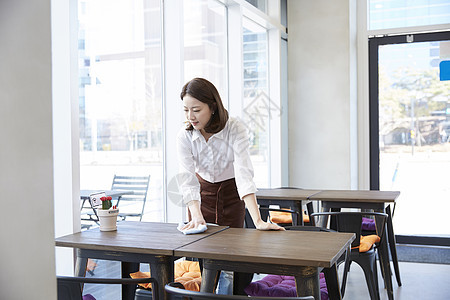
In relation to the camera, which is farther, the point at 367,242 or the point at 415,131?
the point at 415,131

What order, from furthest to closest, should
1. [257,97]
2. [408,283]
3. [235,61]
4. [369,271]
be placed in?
[257,97] < [235,61] < [408,283] < [369,271]

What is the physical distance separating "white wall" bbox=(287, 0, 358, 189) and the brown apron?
3.33 metres

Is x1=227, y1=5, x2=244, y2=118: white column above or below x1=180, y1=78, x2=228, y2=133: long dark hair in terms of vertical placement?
above

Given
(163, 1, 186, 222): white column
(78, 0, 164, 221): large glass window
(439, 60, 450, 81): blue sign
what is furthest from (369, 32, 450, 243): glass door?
(78, 0, 164, 221): large glass window

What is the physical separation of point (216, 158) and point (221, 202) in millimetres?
259

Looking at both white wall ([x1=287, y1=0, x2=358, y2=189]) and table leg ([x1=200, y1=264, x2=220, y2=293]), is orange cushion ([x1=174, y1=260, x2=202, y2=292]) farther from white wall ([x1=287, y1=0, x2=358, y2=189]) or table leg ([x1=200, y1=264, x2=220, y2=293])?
white wall ([x1=287, y1=0, x2=358, y2=189])

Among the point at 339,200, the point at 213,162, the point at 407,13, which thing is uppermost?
the point at 407,13

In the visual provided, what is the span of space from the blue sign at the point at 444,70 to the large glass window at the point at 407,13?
0.47 metres

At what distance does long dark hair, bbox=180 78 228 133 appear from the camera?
2.36m

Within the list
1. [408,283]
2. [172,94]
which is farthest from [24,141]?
[408,283]

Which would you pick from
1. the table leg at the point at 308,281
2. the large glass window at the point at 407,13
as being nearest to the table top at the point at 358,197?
the table leg at the point at 308,281

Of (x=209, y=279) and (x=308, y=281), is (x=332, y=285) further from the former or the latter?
(x=209, y=279)

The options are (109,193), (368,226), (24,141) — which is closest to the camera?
(24,141)

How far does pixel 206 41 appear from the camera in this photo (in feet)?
13.9
